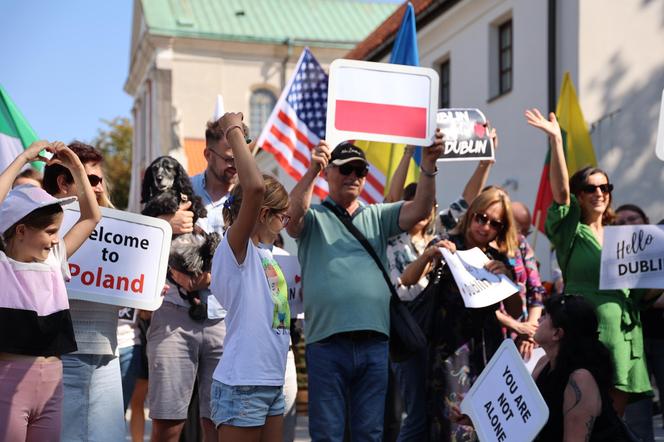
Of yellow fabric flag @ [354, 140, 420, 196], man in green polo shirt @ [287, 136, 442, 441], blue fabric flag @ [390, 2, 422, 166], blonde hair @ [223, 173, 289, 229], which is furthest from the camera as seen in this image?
blue fabric flag @ [390, 2, 422, 166]

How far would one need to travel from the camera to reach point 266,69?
163 ft

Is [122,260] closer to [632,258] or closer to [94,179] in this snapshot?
[94,179]

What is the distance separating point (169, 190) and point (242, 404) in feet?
5.69

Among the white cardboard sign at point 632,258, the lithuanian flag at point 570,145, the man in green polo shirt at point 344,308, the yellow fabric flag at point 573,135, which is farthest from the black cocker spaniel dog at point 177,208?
the yellow fabric flag at point 573,135

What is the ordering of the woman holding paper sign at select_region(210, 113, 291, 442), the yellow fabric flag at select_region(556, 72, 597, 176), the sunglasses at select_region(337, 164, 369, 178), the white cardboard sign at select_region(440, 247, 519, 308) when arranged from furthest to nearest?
the yellow fabric flag at select_region(556, 72, 597, 176) < the white cardboard sign at select_region(440, 247, 519, 308) < the sunglasses at select_region(337, 164, 369, 178) < the woman holding paper sign at select_region(210, 113, 291, 442)

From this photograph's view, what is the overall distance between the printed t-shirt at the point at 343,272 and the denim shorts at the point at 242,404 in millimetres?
1054

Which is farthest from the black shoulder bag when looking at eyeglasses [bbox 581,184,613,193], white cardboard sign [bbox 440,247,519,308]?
eyeglasses [bbox 581,184,613,193]

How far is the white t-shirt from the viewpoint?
189 inches

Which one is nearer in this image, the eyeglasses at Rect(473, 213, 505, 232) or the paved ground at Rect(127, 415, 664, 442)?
A: the eyeglasses at Rect(473, 213, 505, 232)

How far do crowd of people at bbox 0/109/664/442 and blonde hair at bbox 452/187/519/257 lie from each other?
0.04ft

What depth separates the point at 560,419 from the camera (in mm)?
5324

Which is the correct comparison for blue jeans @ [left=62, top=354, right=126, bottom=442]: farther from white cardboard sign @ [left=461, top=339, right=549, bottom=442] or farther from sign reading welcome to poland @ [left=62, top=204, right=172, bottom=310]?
white cardboard sign @ [left=461, top=339, right=549, bottom=442]

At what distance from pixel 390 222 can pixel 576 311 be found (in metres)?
1.18

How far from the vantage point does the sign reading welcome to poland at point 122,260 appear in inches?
214
